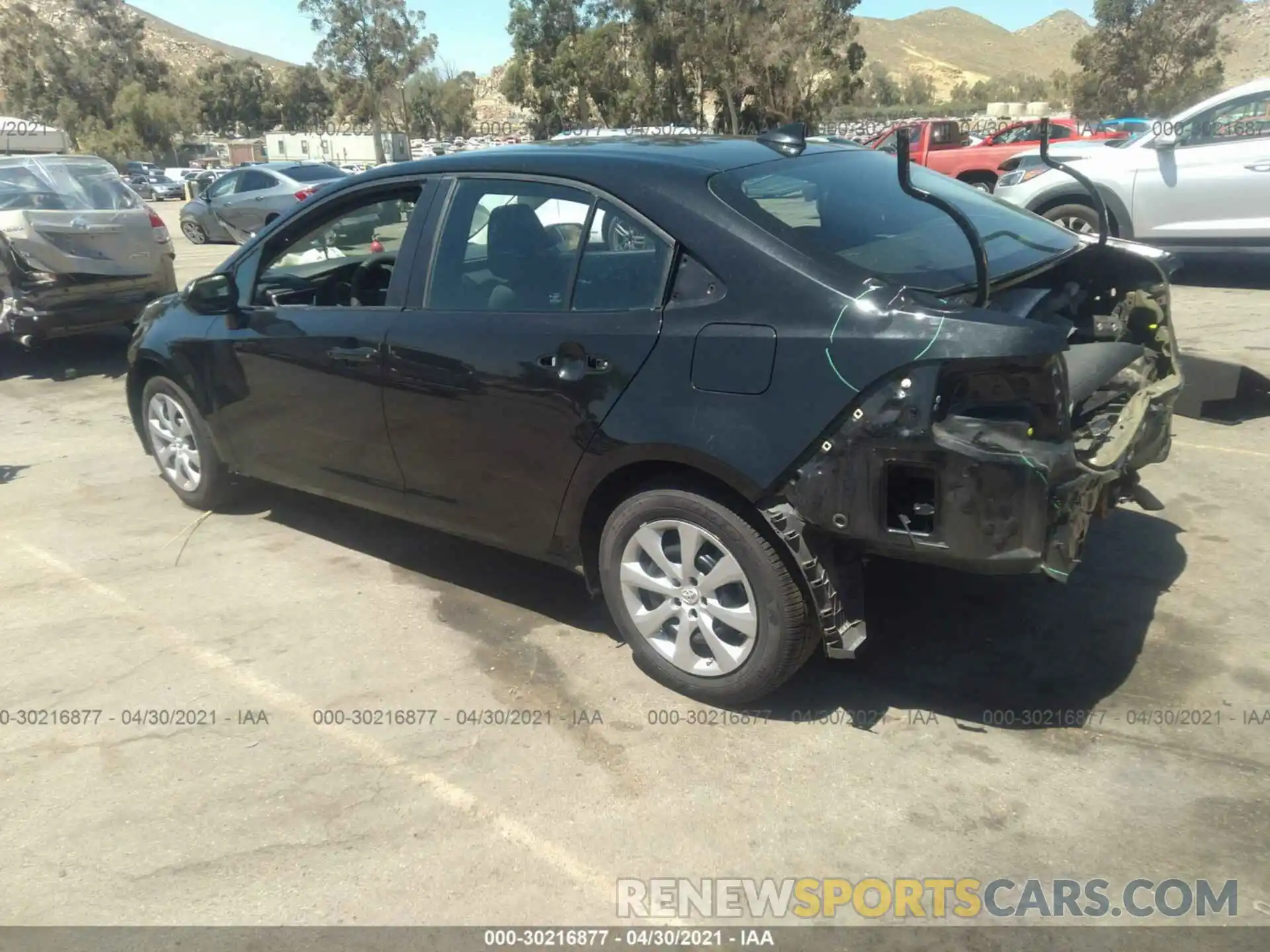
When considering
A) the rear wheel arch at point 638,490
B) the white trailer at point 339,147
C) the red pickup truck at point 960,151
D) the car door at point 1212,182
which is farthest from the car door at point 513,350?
the white trailer at point 339,147

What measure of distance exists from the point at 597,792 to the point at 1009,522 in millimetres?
1406

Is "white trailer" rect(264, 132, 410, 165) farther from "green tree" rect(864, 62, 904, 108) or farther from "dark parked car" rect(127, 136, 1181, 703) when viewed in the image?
"dark parked car" rect(127, 136, 1181, 703)

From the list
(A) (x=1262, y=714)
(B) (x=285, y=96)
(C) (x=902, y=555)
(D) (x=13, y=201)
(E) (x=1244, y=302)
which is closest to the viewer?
(C) (x=902, y=555)

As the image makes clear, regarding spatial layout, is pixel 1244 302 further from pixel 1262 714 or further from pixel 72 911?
pixel 72 911

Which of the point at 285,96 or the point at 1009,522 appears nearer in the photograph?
the point at 1009,522

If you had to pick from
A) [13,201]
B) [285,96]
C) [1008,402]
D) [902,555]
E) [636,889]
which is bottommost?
[636,889]

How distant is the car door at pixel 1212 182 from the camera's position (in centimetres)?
945

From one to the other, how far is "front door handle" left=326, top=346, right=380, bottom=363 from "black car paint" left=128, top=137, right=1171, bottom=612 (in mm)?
33

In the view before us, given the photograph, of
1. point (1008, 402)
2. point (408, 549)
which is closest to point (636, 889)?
point (1008, 402)

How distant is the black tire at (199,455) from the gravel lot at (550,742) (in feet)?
1.51

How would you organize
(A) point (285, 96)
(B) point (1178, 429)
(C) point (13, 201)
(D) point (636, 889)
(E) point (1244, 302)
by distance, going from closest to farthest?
(D) point (636, 889) → (B) point (1178, 429) → (C) point (13, 201) → (E) point (1244, 302) → (A) point (285, 96)

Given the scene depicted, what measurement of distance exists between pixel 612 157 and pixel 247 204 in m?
16.5

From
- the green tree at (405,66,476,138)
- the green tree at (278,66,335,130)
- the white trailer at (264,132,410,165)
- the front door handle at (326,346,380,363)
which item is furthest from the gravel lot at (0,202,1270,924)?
the green tree at (278,66,335,130)

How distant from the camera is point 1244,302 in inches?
369
